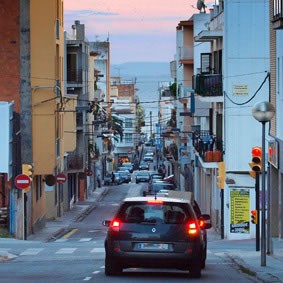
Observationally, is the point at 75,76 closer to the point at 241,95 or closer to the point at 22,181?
the point at 241,95

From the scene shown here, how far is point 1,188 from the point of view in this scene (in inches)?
1683

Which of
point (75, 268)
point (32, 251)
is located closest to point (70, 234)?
Result: point (32, 251)

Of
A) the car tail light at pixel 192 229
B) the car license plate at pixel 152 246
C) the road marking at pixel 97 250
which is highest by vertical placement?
the car tail light at pixel 192 229

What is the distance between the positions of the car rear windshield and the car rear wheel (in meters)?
0.75

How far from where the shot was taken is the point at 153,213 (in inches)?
742

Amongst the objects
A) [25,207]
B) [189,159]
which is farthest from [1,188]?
[189,159]

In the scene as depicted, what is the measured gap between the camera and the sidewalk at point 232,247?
20.7 m

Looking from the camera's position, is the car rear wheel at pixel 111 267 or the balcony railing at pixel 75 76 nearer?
the car rear wheel at pixel 111 267

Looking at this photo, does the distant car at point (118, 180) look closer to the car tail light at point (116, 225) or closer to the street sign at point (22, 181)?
the street sign at point (22, 181)

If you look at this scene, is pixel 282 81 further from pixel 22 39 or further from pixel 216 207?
pixel 216 207

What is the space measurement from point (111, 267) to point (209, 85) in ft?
93.3

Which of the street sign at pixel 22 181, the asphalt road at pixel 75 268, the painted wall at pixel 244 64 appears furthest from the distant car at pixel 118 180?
the asphalt road at pixel 75 268

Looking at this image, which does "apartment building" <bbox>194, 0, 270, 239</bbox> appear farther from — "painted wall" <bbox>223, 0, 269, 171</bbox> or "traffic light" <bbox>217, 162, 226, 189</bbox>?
"traffic light" <bbox>217, 162, 226, 189</bbox>

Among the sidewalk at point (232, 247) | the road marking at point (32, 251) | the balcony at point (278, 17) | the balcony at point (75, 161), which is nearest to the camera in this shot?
the sidewalk at point (232, 247)
